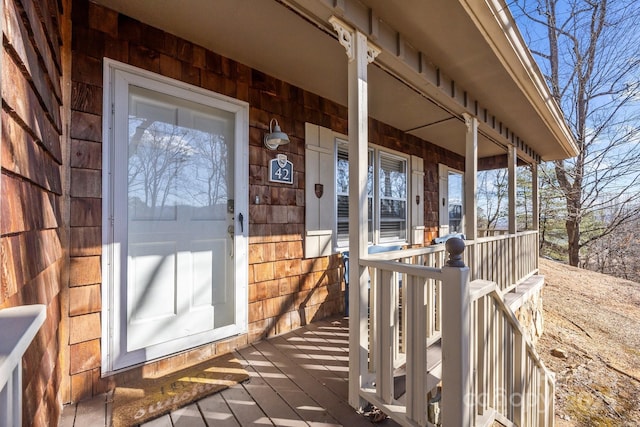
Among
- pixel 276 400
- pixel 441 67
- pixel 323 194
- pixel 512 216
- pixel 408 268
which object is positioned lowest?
pixel 276 400

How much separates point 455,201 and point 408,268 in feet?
17.4

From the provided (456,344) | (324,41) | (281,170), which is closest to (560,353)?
(456,344)

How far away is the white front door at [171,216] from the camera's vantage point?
2.00 metres

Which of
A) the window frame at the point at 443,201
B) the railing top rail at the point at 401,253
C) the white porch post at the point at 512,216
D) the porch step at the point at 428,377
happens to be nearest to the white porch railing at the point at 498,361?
the porch step at the point at 428,377

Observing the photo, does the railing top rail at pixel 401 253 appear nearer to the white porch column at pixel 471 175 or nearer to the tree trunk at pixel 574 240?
the white porch column at pixel 471 175

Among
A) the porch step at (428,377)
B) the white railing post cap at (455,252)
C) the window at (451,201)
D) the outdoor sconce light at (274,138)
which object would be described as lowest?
the porch step at (428,377)

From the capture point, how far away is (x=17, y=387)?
680 mm

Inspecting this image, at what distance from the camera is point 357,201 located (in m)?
1.87

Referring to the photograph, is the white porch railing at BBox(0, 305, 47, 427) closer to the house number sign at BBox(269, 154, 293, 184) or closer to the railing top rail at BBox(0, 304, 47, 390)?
the railing top rail at BBox(0, 304, 47, 390)

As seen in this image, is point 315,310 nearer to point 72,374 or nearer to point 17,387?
point 72,374

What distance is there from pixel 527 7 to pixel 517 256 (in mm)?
7279

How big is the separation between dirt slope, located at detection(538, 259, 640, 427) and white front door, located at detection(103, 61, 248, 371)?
362 centimetres

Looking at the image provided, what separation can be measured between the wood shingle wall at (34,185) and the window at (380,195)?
2596mm

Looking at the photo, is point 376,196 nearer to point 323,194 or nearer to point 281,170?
point 323,194
